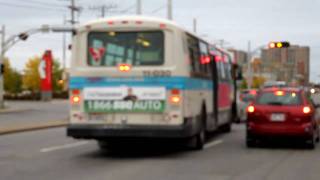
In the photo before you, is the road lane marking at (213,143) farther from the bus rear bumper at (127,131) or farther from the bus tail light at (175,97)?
the bus tail light at (175,97)

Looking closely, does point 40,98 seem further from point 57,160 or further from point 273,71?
point 273,71

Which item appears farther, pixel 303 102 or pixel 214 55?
pixel 214 55

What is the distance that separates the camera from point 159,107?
15.2m

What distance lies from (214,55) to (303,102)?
4.05m

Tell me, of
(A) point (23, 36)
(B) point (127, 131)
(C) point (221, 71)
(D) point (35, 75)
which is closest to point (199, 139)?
(B) point (127, 131)

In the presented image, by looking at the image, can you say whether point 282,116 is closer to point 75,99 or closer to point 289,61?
point 75,99

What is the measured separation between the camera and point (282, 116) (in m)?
17.1

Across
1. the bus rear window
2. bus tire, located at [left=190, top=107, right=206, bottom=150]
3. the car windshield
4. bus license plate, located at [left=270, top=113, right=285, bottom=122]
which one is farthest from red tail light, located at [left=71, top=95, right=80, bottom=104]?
bus license plate, located at [left=270, top=113, right=285, bottom=122]

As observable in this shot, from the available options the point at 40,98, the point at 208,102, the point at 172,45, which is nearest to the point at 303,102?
the point at 208,102

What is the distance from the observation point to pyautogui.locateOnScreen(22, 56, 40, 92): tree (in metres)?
120

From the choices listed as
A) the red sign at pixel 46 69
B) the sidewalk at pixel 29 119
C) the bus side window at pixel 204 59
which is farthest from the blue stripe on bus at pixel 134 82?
the red sign at pixel 46 69

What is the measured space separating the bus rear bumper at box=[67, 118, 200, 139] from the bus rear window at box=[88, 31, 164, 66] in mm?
1448

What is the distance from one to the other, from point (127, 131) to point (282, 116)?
4218mm

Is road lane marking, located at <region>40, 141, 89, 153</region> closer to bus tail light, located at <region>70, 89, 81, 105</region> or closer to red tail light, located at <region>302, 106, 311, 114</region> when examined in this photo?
bus tail light, located at <region>70, 89, 81, 105</region>
